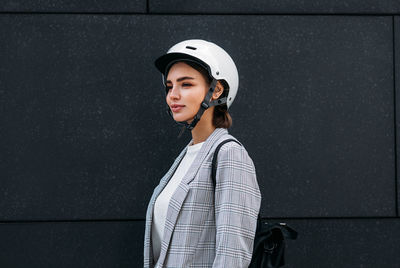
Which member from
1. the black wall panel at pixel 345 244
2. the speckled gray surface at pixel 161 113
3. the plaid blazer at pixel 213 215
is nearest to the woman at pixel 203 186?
the plaid blazer at pixel 213 215

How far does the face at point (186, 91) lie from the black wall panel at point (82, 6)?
1273 mm

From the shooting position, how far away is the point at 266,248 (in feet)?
8.82

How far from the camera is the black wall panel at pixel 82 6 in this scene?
3.92 m

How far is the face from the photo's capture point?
282cm

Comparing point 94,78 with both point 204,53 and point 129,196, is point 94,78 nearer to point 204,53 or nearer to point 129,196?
point 129,196

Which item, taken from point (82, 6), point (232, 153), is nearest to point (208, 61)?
point (232, 153)

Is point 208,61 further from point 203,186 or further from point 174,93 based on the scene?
point 203,186

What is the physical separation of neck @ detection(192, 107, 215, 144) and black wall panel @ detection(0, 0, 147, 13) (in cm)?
142

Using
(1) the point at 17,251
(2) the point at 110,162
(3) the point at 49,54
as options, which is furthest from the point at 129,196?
(3) the point at 49,54

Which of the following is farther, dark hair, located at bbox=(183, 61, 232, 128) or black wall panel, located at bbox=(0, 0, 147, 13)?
black wall panel, located at bbox=(0, 0, 147, 13)

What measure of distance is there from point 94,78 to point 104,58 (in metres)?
0.17

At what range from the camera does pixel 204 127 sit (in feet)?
9.49

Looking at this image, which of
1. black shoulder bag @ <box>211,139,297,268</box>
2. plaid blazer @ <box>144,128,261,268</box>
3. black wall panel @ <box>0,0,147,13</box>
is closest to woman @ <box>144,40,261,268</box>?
plaid blazer @ <box>144,128,261,268</box>

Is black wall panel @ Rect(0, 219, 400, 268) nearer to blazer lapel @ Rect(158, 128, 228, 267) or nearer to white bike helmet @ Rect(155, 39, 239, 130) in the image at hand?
blazer lapel @ Rect(158, 128, 228, 267)
